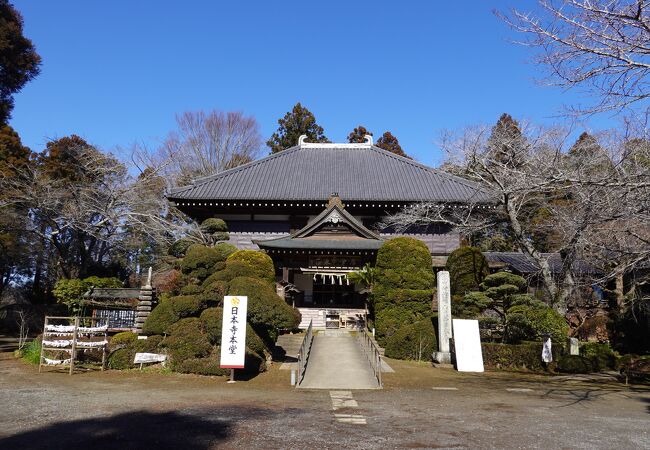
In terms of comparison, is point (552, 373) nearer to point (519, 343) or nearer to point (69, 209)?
point (519, 343)

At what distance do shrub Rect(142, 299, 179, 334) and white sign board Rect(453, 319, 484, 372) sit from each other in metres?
7.82

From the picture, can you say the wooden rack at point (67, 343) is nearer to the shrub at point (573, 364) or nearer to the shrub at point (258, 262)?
the shrub at point (258, 262)

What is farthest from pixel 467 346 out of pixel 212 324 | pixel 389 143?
pixel 389 143

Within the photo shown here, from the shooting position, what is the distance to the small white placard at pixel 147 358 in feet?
38.0

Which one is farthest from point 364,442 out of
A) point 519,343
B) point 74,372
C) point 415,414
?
point 519,343

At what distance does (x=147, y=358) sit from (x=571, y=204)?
567 inches

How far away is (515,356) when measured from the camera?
13.2 m

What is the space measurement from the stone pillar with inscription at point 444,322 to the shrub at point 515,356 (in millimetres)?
1041

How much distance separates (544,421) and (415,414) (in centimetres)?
196

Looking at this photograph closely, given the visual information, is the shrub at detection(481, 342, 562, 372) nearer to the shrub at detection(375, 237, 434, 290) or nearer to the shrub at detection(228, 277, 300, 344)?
the shrub at detection(375, 237, 434, 290)

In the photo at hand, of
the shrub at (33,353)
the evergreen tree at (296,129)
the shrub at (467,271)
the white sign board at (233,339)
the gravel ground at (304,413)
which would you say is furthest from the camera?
the evergreen tree at (296,129)

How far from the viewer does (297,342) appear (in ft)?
53.7

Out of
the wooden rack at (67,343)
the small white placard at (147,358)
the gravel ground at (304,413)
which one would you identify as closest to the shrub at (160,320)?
the small white placard at (147,358)

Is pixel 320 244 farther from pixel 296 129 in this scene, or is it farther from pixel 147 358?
pixel 296 129
